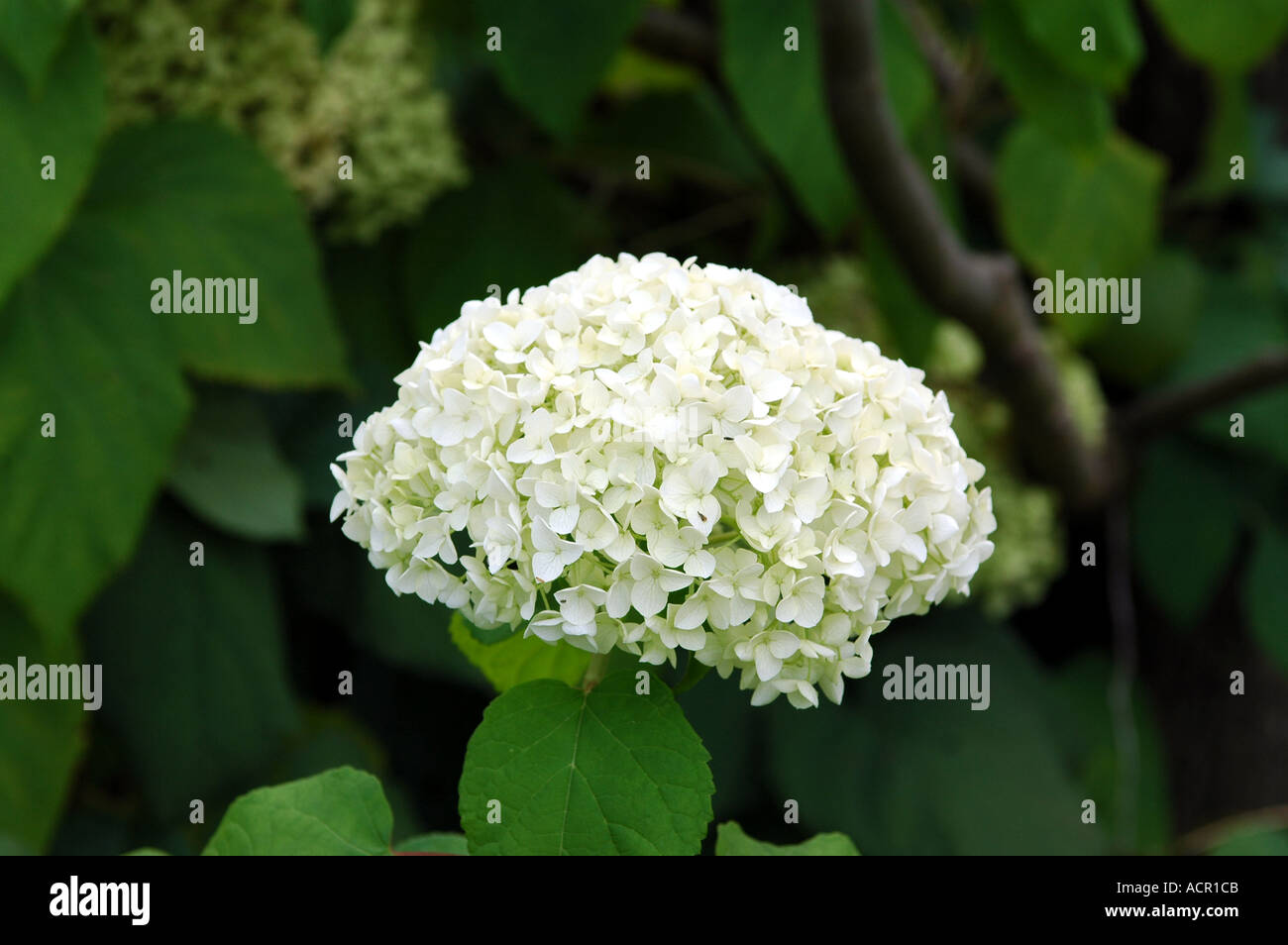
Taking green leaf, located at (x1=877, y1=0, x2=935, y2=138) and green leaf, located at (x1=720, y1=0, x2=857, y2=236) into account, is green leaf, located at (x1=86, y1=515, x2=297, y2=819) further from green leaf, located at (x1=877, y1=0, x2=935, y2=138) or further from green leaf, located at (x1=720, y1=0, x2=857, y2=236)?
green leaf, located at (x1=877, y1=0, x2=935, y2=138)

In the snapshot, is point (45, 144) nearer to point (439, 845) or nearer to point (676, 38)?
point (439, 845)

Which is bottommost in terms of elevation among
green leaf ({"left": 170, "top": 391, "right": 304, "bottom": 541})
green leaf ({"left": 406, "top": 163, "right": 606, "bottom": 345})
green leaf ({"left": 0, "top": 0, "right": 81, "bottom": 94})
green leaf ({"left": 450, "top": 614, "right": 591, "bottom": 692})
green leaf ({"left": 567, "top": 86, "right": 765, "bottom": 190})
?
green leaf ({"left": 450, "top": 614, "right": 591, "bottom": 692})

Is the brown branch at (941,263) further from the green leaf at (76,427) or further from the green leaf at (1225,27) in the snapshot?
the green leaf at (76,427)

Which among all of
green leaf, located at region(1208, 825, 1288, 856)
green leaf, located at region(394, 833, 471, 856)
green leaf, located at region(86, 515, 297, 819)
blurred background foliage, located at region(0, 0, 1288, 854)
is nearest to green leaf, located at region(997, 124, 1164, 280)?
blurred background foliage, located at region(0, 0, 1288, 854)
